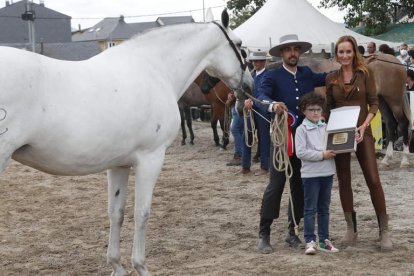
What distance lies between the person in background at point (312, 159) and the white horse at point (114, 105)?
0.76 m

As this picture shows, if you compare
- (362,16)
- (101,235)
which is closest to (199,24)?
(101,235)

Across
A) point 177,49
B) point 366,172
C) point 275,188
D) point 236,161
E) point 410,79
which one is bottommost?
point 236,161

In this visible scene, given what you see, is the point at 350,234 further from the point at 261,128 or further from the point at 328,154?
the point at 261,128

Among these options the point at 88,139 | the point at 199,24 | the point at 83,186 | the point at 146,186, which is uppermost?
the point at 199,24

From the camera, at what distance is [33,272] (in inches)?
190

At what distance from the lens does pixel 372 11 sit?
83.1 feet

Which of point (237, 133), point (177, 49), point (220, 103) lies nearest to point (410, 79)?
point (237, 133)

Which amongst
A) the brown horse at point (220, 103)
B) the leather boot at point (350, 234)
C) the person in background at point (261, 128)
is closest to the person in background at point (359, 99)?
the leather boot at point (350, 234)

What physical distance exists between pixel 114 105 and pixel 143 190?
28.7 inches

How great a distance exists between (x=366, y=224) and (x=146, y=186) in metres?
2.77

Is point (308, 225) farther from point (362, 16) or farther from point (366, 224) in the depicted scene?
point (362, 16)

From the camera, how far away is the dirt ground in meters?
4.86

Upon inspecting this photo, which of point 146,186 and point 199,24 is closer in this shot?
point 146,186

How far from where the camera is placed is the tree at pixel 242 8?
37.5m
